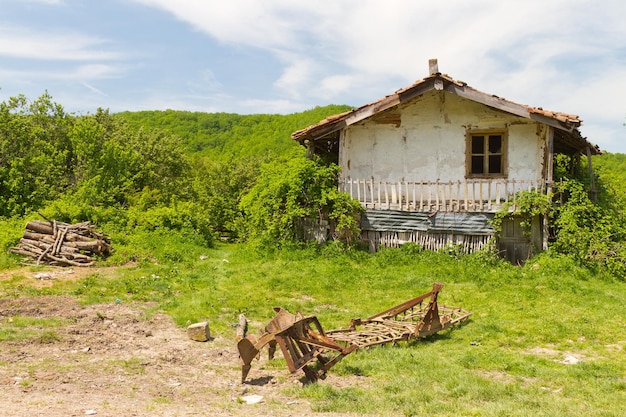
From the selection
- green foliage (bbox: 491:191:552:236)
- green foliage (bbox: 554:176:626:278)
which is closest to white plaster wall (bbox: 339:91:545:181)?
green foliage (bbox: 491:191:552:236)

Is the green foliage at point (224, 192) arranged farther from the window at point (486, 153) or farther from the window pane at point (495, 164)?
the window pane at point (495, 164)

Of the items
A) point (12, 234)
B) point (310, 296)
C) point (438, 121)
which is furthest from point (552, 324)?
point (12, 234)

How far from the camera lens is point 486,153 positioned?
15688 millimetres

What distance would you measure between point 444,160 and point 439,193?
103 centimetres

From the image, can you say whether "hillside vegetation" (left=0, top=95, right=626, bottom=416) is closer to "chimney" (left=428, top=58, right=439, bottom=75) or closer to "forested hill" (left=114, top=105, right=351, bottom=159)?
"chimney" (left=428, top=58, right=439, bottom=75)

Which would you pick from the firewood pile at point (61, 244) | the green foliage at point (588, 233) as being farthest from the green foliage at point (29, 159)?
the green foliage at point (588, 233)

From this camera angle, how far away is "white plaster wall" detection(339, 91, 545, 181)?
50.1 ft

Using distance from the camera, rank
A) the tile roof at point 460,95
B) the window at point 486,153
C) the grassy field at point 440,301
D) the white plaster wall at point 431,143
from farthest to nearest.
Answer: the window at point 486,153 → the white plaster wall at point 431,143 → the tile roof at point 460,95 → the grassy field at point 440,301

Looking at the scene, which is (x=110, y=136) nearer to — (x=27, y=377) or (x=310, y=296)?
(x=310, y=296)

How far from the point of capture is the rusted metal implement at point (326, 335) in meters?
6.75

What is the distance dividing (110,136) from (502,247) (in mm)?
23512

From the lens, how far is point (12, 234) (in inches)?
651

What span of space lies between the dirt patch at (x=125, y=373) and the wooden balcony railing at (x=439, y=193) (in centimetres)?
820

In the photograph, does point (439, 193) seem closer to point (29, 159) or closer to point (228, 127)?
point (29, 159)
